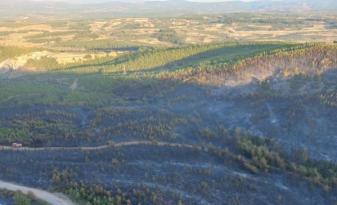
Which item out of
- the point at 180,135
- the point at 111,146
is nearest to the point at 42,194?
the point at 111,146

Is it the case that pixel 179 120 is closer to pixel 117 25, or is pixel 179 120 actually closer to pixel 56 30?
pixel 56 30

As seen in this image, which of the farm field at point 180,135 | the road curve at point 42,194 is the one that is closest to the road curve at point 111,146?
the farm field at point 180,135

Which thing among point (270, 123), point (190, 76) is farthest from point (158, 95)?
point (270, 123)

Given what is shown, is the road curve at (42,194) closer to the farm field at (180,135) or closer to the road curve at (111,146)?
the farm field at (180,135)

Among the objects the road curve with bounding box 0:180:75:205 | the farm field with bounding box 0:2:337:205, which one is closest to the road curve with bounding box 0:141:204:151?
the farm field with bounding box 0:2:337:205

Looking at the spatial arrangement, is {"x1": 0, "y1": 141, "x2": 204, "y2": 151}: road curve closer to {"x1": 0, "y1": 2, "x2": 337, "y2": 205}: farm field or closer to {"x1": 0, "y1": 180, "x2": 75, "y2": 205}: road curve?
{"x1": 0, "y1": 2, "x2": 337, "y2": 205}: farm field

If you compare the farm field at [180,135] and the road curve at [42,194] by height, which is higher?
the road curve at [42,194]
